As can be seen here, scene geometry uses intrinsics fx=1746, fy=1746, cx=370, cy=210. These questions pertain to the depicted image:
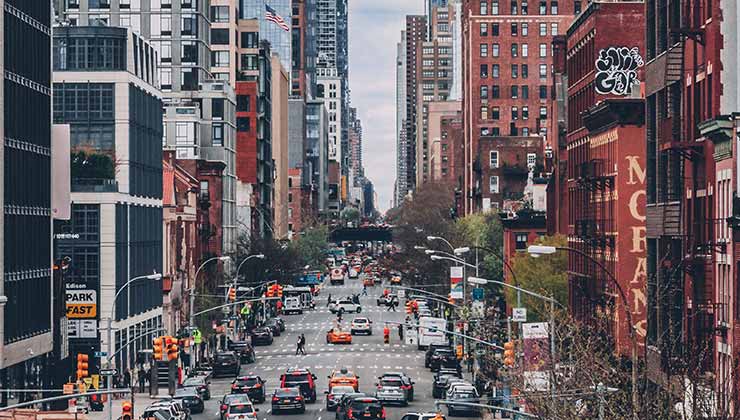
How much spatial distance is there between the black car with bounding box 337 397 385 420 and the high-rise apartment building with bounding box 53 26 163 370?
31.7 meters

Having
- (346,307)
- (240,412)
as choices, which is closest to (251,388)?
(240,412)

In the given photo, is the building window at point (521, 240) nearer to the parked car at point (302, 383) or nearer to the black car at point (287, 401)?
the parked car at point (302, 383)

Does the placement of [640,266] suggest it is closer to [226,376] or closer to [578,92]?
[578,92]

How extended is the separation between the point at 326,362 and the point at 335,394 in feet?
109

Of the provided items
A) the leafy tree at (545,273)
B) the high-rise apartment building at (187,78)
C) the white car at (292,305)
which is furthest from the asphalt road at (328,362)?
the high-rise apartment building at (187,78)

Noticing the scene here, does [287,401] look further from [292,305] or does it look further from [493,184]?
[493,184]

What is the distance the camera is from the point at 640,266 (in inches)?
3300

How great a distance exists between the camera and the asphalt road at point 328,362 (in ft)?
277

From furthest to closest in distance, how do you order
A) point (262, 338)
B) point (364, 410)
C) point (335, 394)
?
point (262, 338) < point (335, 394) < point (364, 410)

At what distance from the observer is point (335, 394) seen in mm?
82750

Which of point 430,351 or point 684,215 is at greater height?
point 684,215

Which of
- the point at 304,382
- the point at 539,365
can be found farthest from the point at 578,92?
the point at 539,365

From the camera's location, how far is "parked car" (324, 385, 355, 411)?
270 feet

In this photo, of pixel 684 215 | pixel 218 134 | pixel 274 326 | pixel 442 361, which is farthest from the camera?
pixel 218 134
